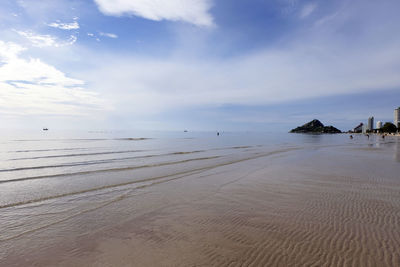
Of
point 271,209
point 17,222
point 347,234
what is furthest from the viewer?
point 271,209

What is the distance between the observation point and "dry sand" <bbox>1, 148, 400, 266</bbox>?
13.5 feet

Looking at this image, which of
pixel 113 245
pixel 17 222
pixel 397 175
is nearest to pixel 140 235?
pixel 113 245

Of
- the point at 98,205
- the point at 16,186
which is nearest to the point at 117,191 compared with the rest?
the point at 98,205

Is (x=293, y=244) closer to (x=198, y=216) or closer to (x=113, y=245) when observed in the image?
(x=198, y=216)

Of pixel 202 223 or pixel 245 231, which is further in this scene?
pixel 202 223

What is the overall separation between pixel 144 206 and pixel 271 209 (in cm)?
462

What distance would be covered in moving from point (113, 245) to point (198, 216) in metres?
2.65

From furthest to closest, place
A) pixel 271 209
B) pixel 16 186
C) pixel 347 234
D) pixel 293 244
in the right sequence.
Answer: pixel 16 186
pixel 271 209
pixel 347 234
pixel 293 244

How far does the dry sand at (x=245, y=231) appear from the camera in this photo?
4.12 meters

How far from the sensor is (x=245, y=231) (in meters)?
5.33

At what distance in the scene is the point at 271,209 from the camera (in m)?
6.95

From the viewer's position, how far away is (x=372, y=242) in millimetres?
4637

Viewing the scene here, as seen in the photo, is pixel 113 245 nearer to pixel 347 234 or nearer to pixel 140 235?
pixel 140 235

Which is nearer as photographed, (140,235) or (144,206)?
(140,235)
